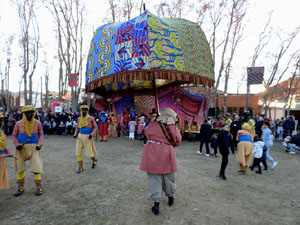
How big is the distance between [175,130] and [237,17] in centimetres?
1676

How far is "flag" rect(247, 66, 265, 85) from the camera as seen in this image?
457 inches

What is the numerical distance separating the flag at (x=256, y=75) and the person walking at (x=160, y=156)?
1054 cm

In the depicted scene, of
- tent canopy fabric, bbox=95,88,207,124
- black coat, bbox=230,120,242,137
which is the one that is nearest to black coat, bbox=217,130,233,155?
black coat, bbox=230,120,242,137

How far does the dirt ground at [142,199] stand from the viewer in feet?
10.1

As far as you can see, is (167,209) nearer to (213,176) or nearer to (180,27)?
(213,176)

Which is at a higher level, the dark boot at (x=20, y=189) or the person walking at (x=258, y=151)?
the person walking at (x=258, y=151)

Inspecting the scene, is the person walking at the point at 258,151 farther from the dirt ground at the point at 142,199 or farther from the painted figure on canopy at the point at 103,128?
the painted figure on canopy at the point at 103,128

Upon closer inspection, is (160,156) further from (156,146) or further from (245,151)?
(245,151)

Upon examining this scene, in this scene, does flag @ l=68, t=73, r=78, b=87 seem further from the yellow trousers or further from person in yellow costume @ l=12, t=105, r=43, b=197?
person in yellow costume @ l=12, t=105, r=43, b=197

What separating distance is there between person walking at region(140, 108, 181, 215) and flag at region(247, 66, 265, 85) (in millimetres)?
10543

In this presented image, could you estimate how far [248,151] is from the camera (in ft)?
17.9

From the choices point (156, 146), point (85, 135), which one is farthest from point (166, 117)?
point (85, 135)

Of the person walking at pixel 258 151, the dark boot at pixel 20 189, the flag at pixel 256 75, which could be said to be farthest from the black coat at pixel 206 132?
the dark boot at pixel 20 189

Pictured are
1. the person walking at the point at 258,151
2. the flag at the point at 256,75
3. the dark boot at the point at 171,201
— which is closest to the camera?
the dark boot at the point at 171,201
